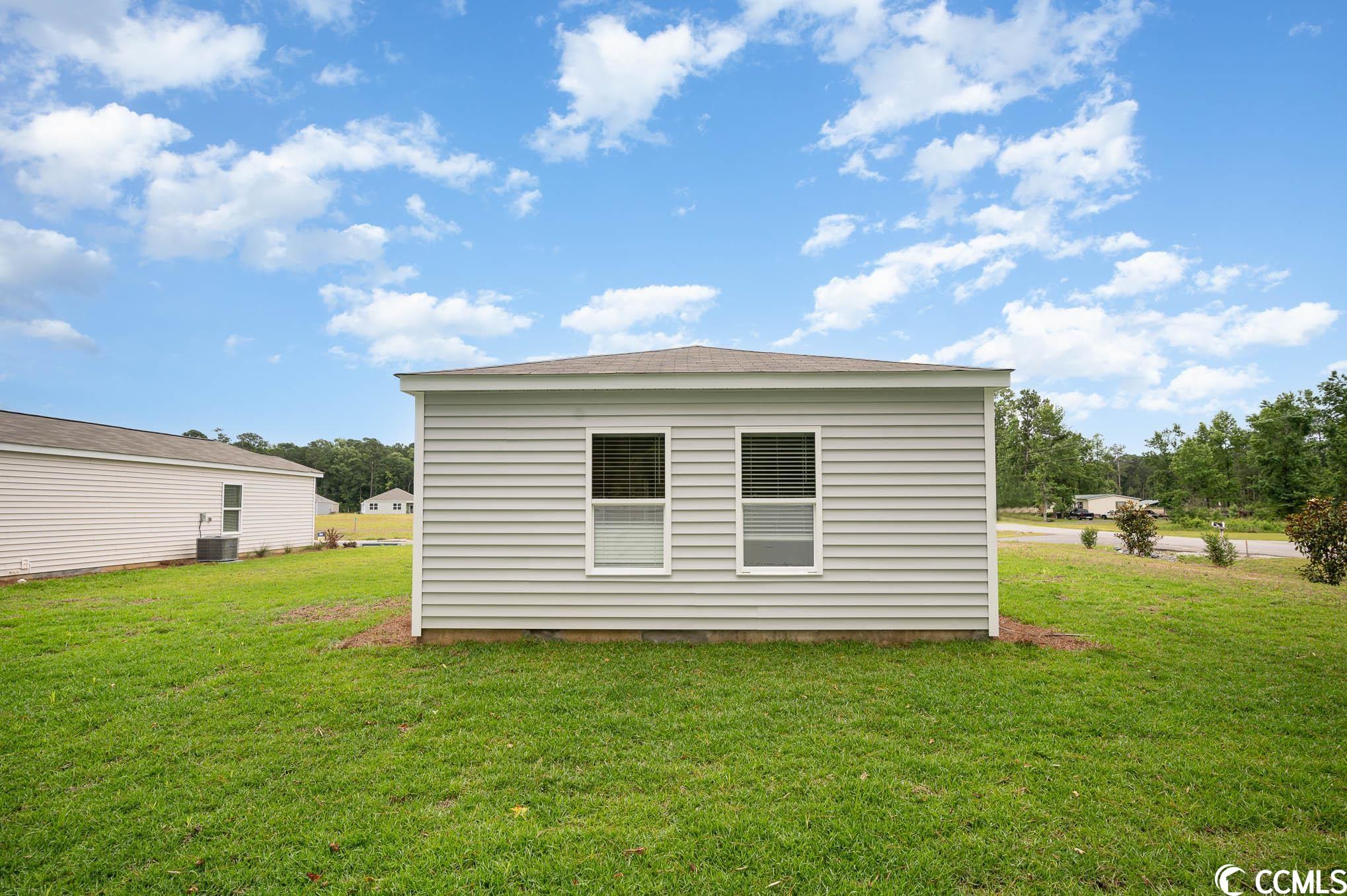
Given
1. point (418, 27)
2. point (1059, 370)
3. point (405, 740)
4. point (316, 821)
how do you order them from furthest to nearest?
1. point (1059, 370)
2. point (418, 27)
3. point (405, 740)
4. point (316, 821)

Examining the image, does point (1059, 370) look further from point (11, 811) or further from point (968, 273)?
point (11, 811)

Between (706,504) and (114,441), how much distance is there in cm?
1704

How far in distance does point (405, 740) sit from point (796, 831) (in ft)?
8.98

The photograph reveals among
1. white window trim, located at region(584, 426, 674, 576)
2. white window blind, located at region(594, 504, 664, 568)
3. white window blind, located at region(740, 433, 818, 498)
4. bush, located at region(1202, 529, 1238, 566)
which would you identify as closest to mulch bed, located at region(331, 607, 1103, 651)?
white window trim, located at region(584, 426, 674, 576)

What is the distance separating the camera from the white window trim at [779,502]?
20.5ft

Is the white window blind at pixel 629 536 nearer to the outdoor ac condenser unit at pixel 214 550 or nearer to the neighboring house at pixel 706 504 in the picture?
the neighboring house at pixel 706 504

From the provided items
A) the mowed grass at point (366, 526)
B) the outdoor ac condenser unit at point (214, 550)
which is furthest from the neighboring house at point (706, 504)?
the mowed grass at point (366, 526)

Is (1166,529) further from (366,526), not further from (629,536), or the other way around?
(366,526)

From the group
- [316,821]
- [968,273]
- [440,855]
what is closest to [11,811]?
[316,821]

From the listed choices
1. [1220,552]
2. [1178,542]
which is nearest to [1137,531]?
[1220,552]

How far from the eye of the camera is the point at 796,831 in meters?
2.74

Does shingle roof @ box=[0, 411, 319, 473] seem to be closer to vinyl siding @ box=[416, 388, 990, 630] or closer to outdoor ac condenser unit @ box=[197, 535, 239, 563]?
outdoor ac condenser unit @ box=[197, 535, 239, 563]

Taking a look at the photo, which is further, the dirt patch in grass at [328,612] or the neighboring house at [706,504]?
the dirt patch in grass at [328,612]

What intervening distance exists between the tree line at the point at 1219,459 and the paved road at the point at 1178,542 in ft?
24.7
